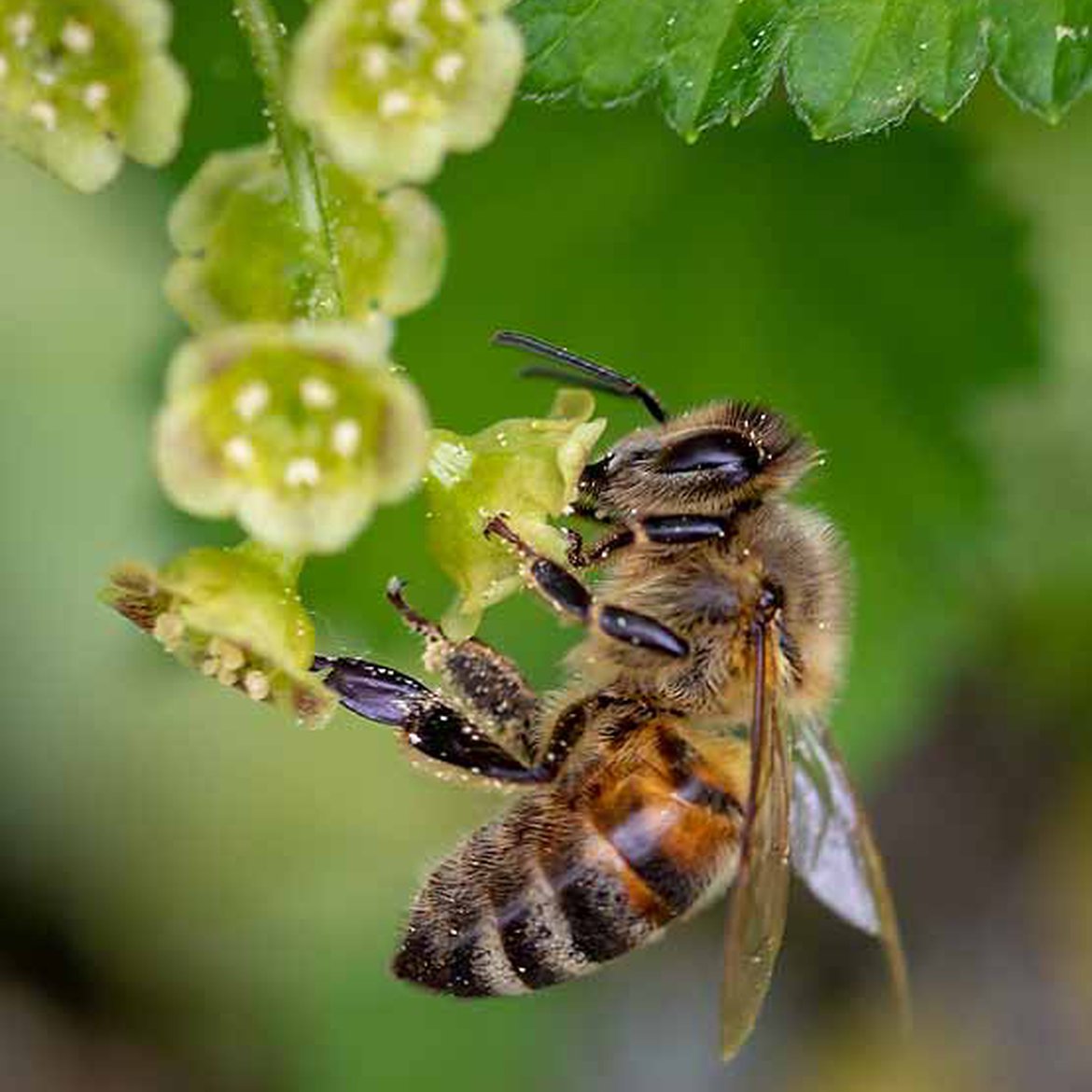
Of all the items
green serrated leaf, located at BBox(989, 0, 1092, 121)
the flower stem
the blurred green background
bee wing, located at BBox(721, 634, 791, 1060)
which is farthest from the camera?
the blurred green background

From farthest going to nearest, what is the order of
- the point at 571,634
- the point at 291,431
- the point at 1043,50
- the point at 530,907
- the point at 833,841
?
the point at 571,634, the point at 833,841, the point at 1043,50, the point at 530,907, the point at 291,431

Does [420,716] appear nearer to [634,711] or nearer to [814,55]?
[634,711]

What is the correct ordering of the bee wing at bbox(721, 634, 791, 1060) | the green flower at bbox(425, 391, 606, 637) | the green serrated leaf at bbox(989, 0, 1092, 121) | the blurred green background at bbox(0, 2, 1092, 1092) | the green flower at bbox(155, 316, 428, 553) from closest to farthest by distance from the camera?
the green flower at bbox(155, 316, 428, 553), the bee wing at bbox(721, 634, 791, 1060), the green flower at bbox(425, 391, 606, 637), the green serrated leaf at bbox(989, 0, 1092, 121), the blurred green background at bbox(0, 2, 1092, 1092)

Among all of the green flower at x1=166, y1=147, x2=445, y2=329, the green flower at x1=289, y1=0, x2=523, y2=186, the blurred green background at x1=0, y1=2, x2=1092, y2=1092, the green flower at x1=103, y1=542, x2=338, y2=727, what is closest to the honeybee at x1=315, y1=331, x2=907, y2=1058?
the green flower at x1=103, y1=542, x2=338, y2=727

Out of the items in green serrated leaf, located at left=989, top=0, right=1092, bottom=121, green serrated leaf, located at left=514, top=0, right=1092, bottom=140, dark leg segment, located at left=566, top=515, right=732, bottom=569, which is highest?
green serrated leaf, located at left=989, top=0, right=1092, bottom=121

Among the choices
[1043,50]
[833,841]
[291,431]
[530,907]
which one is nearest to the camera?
[291,431]

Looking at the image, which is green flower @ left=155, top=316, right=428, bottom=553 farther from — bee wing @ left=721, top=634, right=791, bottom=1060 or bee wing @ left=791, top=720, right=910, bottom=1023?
bee wing @ left=791, top=720, right=910, bottom=1023

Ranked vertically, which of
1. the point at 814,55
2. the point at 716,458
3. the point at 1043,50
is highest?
the point at 1043,50

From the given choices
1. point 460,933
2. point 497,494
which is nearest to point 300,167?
point 497,494
